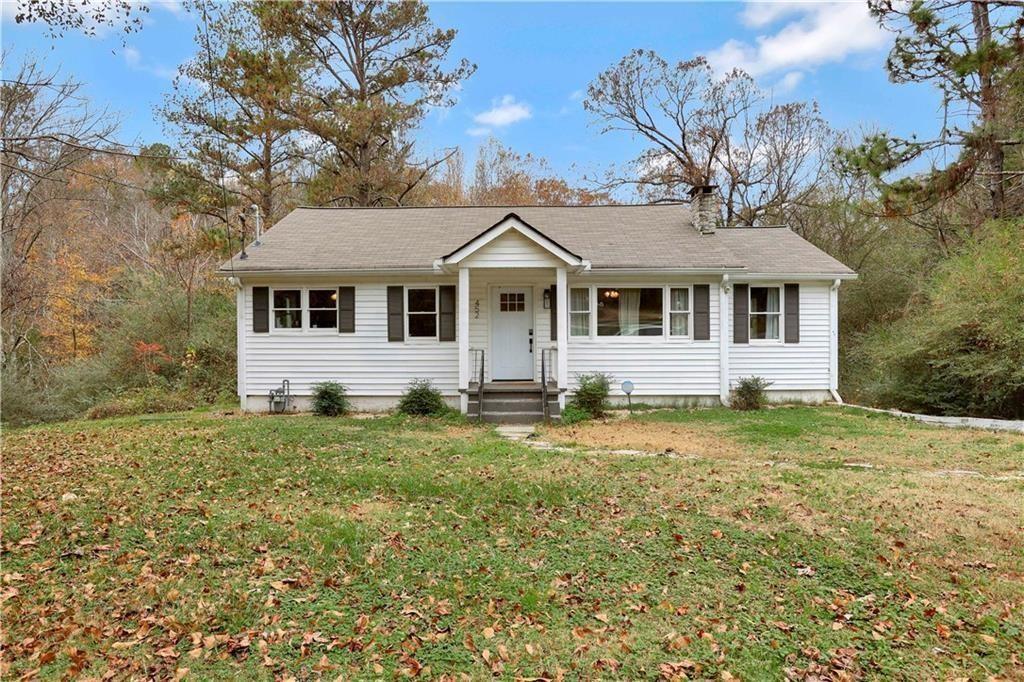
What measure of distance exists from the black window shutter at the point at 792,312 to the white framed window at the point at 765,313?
15 centimetres

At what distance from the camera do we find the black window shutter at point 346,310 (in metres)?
11.9

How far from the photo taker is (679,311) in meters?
12.1

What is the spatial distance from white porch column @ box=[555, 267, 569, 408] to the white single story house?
1.29 ft

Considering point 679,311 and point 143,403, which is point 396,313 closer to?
point 679,311

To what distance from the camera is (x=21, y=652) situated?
10.4 ft

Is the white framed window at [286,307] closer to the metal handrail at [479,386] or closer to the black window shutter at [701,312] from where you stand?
Answer: the metal handrail at [479,386]

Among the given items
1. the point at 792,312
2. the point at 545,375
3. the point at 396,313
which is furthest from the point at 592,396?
the point at 792,312

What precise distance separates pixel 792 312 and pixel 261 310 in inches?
468

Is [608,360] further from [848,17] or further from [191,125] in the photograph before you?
[191,125]

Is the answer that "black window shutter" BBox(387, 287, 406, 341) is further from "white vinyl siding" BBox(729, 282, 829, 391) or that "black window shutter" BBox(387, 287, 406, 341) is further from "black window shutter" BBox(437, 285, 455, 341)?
"white vinyl siding" BBox(729, 282, 829, 391)

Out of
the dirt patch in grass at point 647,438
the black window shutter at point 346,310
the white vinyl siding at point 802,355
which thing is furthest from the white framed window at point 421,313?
the white vinyl siding at point 802,355

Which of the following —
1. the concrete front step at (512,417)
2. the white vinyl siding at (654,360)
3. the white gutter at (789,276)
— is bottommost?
the concrete front step at (512,417)

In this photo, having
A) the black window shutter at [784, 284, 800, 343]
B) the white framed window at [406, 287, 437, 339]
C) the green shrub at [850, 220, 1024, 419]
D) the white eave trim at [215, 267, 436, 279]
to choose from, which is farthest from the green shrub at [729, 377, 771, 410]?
the white eave trim at [215, 267, 436, 279]

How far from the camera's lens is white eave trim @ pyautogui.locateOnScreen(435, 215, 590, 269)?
34.6ft
